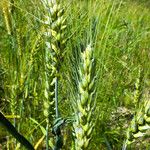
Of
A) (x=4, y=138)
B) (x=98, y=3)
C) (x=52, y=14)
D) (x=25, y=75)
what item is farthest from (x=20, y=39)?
(x=4, y=138)

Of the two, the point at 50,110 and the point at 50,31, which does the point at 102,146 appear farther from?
the point at 50,31

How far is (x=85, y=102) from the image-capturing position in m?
0.75

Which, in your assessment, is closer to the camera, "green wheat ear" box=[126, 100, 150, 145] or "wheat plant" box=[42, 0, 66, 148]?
"green wheat ear" box=[126, 100, 150, 145]

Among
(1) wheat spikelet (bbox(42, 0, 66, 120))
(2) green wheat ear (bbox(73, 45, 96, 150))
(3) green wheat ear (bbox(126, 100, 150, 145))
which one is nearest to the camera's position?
(2) green wheat ear (bbox(73, 45, 96, 150))

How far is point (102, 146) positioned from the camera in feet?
5.30

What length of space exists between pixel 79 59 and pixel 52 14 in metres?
0.25

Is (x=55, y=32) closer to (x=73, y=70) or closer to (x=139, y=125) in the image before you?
(x=73, y=70)

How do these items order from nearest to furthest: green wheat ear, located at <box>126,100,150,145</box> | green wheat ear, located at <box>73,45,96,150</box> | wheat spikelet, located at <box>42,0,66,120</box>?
green wheat ear, located at <box>73,45,96,150</box>, green wheat ear, located at <box>126,100,150,145</box>, wheat spikelet, located at <box>42,0,66,120</box>

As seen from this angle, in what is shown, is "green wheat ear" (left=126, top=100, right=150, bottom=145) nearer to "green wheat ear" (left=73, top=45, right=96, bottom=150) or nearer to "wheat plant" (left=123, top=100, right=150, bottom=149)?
"wheat plant" (left=123, top=100, right=150, bottom=149)

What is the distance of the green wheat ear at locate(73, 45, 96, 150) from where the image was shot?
2.44ft

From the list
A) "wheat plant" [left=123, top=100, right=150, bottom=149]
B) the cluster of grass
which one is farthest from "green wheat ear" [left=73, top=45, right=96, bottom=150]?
"wheat plant" [left=123, top=100, right=150, bottom=149]

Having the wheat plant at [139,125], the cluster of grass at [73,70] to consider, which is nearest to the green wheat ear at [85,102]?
the cluster of grass at [73,70]

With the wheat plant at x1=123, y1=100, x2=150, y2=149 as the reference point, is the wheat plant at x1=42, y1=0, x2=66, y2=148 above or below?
above

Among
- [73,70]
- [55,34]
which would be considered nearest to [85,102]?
[73,70]
